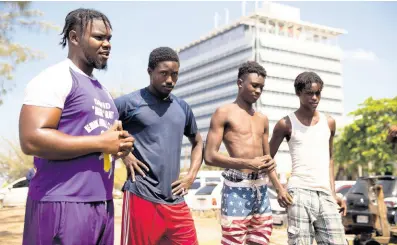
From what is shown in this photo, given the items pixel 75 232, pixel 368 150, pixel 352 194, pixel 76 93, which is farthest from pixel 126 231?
pixel 368 150

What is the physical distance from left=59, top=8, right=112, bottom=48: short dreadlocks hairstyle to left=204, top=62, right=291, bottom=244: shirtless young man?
6.57 ft

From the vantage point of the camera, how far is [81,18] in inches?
105

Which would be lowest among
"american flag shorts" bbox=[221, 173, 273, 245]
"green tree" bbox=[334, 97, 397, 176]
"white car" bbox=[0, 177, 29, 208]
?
"white car" bbox=[0, 177, 29, 208]

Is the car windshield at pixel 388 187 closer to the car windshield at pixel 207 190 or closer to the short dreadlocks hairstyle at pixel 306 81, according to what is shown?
the short dreadlocks hairstyle at pixel 306 81

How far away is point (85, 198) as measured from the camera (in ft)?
8.16

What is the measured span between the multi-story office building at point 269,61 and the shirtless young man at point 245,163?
277 feet

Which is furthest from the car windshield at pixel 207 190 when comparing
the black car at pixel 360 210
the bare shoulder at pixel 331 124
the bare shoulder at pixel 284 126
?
the bare shoulder at pixel 284 126

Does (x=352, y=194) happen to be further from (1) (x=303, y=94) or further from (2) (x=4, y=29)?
(2) (x=4, y=29)

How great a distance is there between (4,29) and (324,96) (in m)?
97.7

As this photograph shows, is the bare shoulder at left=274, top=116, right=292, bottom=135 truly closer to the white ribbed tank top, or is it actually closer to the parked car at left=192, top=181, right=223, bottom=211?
the white ribbed tank top

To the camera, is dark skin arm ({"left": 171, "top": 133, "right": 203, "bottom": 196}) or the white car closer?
dark skin arm ({"left": 171, "top": 133, "right": 203, "bottom": 196})

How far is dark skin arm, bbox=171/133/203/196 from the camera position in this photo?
12.8 feet

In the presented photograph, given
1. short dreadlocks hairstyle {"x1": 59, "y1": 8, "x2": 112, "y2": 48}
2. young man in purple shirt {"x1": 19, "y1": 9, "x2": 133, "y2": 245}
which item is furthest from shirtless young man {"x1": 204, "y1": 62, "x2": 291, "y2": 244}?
short dreadlocks hairstyle {"x1": 59, "y1": 8, "x2": 112, "y2": 48}

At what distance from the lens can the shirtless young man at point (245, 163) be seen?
13.9 ft
